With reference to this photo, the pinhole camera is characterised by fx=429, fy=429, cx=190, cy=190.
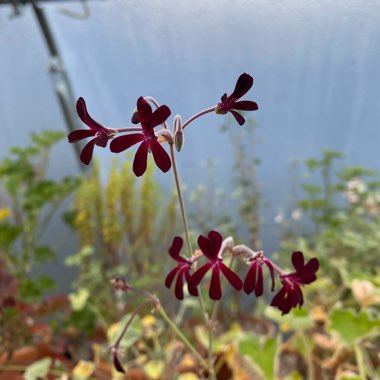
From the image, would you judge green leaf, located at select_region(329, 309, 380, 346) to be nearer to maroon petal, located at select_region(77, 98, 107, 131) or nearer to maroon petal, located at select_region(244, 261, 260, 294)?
maroon petal, located at select_region(244, 261, 260, 294)

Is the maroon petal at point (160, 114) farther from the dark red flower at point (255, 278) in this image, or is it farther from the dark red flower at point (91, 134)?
the dark red flower at point (255, 278)

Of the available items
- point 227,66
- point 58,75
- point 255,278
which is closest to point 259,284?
point 255,278

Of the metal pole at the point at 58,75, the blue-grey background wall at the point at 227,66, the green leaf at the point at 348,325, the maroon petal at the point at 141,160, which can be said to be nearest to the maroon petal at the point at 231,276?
the maroon petal at the point at 141,160

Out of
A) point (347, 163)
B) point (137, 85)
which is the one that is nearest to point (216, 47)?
point (137, 85)

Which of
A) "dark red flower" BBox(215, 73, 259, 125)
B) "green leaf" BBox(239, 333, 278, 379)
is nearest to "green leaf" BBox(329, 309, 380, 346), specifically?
"green leaf" BBox(239, 333, 278, 379)

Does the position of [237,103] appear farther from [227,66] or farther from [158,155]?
[227,66]

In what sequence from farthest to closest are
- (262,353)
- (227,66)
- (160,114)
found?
(262,353)
(227,66)
(160,114)
